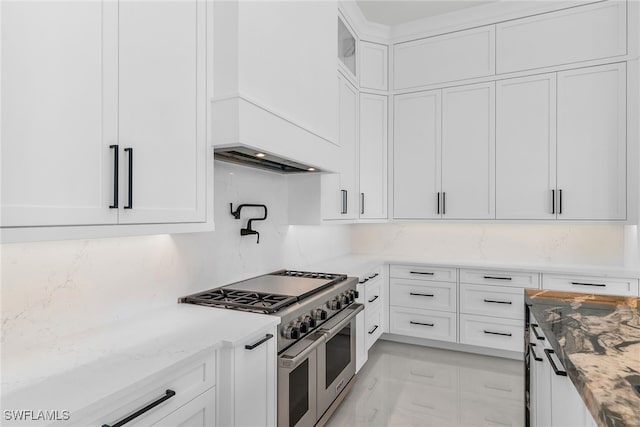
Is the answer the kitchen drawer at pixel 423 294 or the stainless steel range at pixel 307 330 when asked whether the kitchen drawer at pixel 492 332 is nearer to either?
the kitchen drawer at pixel 423 294

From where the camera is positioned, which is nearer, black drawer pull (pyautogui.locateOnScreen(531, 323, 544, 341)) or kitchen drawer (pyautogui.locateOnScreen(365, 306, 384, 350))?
black drawer pull (pyautogui.locateOnScreen(531, 323, 544, 341))

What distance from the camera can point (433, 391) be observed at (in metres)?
2.79

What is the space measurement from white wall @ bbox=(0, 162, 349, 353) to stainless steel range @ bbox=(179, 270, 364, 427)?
0.52 ft

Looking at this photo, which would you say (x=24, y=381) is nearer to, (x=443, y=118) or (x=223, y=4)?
(x=223, y=4)

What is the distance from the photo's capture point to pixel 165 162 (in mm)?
1385

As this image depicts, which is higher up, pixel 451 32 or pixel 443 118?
pixel 451 32

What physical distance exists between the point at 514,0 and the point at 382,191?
82.5 inches

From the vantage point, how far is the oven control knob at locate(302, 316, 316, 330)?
1957mm

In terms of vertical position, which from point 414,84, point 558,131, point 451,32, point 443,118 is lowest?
point 558,131

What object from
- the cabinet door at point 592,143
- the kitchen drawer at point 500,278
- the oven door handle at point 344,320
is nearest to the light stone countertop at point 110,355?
the oven door handle at point 344,320

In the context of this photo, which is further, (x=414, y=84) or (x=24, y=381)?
(x=414, y=84)

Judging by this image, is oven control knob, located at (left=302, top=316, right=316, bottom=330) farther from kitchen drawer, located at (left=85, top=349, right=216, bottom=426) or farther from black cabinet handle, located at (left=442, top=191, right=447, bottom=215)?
black cabinet handle, located at (left=442, top=191, right=447, bottom=215)

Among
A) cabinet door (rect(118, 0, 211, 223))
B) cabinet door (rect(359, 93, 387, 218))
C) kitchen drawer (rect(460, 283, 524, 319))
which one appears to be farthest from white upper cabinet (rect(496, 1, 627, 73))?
cabinet door (rect(118, 0, 211, 223))

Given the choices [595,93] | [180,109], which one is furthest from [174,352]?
[595,93]
